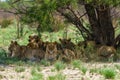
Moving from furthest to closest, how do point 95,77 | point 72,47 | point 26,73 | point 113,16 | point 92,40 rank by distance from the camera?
point 113,16, point 92,40, point 72,47, point 26,73, point 95,77

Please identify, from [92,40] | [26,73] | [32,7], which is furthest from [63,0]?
[92,40]

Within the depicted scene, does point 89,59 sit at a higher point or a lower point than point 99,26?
lower

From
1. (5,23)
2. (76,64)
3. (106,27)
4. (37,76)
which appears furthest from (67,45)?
(5,23)

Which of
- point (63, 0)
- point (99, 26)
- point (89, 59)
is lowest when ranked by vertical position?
point (89, 59)

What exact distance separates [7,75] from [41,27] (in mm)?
2905

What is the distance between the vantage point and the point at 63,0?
10.6 metres

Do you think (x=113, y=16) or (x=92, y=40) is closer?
(x=92, y=40)

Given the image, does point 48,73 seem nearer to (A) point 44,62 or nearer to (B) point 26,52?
(A) point 44,62

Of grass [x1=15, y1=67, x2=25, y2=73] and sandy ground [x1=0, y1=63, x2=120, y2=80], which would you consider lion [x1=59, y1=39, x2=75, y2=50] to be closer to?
sandy ground [x1=0, y1=63, x2=120, y2=80]

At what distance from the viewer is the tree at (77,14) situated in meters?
10.8

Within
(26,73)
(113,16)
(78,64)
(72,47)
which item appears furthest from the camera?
(113,16)

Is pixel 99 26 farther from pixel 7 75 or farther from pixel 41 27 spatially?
pixel 7 75

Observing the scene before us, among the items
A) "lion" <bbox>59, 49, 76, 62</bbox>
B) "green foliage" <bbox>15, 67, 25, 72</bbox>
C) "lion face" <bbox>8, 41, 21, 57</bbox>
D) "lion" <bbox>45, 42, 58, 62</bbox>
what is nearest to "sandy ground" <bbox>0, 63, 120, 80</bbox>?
"green foliage" <bbox>15, 67, 25, 72</bbox>

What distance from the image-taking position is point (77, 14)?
13617mm
